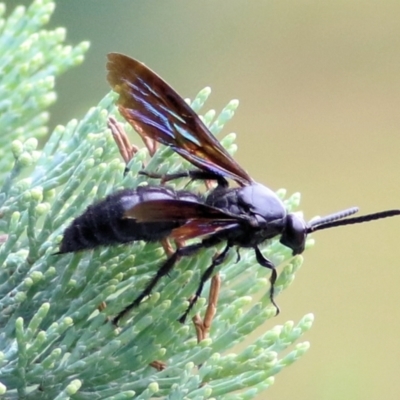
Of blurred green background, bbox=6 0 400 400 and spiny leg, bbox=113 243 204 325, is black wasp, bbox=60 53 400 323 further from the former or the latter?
blurred green background, bbox=6 0 400 400

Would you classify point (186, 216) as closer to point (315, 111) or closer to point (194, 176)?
point (194, 176)

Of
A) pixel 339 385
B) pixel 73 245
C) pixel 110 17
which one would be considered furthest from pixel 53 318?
pixel 110 17

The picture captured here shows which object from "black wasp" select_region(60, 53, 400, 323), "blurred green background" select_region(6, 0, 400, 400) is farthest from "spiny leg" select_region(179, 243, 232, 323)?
"blurred green background" select_region(6, 0, 400, 400)

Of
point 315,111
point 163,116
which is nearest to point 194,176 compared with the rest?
point 163,116

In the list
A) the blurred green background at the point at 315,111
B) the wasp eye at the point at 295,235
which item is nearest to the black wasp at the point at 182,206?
the wasp eye at the point at 295,235

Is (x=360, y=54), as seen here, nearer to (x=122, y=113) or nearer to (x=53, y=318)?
(x=122, y=113)

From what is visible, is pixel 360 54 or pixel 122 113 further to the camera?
pixel 360 54
